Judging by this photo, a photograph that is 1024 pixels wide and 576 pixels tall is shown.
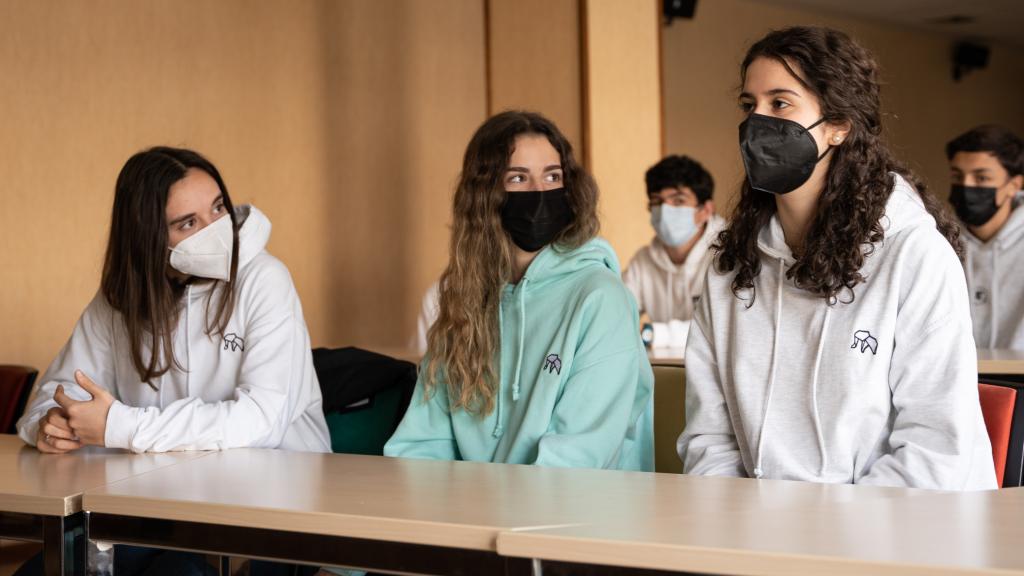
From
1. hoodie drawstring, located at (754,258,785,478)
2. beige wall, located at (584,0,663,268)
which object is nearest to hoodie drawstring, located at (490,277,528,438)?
hoodie drawstring, located at (754,258,785,478)

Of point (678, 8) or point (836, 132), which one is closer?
point (836, 132)

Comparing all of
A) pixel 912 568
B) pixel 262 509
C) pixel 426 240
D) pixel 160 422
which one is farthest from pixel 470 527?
pixel 426 240

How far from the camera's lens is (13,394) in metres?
2.80

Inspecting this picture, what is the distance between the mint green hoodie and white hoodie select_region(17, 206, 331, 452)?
254 mm

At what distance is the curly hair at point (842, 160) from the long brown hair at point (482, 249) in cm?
59

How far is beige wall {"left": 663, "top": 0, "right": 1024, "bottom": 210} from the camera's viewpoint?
26.5ft

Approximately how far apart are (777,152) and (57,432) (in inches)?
59.8

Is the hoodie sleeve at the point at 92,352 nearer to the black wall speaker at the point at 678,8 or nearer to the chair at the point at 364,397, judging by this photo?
the chair at the point at 364,397

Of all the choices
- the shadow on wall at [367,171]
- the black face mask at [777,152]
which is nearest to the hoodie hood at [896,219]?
the black face mask at [777,152]

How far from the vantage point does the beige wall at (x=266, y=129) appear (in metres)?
4.96

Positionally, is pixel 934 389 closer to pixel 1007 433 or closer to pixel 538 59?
pixel 1007 433

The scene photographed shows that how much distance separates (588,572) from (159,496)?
731 mm

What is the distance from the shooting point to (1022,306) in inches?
158

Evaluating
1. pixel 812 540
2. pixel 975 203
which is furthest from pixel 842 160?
pixel 975 203
